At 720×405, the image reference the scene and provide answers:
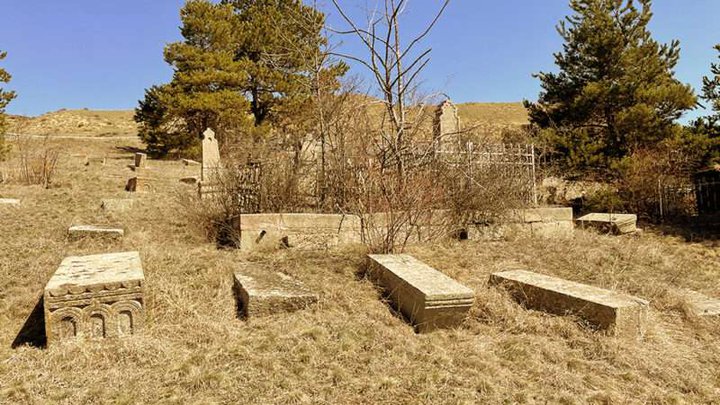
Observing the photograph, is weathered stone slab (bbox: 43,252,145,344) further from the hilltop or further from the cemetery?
the hilltop

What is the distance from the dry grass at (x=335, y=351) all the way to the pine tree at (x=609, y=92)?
35.3 ft

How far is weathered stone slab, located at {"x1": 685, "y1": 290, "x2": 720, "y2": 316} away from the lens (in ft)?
15.2

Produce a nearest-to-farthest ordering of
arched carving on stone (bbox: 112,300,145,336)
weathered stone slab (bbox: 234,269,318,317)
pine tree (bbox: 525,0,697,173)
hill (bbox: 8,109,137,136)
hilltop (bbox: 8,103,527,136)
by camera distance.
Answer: arched carving on stone (bbox: 112,300,145,336) → weathered stone slab (bbox: 234,269,318,317) → pine tree (bbox: 525,0,697,173) → hilltop (bbox: 8,103,527,136) → hill (bbox: 8,109,137,136)

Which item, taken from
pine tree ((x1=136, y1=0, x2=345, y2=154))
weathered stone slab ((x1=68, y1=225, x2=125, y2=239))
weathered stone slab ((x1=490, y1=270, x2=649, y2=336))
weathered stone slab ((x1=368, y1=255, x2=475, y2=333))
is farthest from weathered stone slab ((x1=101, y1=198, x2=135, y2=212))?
pine tree ((x1=136, y1=0, x2=345, y2=154))

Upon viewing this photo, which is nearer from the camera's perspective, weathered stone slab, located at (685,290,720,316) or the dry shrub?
weathered stone slab, located at (685,290,720,316)

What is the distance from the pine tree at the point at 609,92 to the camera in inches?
597

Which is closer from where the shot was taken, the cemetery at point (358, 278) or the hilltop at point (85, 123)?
the cemetery at point (358, 278)

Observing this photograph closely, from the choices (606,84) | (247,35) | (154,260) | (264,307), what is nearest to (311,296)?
(264,307)

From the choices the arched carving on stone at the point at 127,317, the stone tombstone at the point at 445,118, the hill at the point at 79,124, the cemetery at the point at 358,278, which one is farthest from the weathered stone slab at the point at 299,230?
the hill at the point at 79,124

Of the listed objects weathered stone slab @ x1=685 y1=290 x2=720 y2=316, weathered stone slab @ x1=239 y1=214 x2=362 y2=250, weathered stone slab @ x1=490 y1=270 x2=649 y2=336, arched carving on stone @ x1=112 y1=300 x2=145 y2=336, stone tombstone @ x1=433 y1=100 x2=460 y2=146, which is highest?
stone tombstone @ x1=433 y1=100 x2=460 y2=146

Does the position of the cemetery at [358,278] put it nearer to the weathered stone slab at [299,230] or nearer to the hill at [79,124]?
the weathered stone slab at [299,230]

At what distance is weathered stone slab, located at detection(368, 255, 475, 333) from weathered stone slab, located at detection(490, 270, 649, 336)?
2.94ft

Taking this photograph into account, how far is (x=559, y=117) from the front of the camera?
17.7 metres

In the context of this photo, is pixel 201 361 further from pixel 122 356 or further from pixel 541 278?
pixel 541 278
